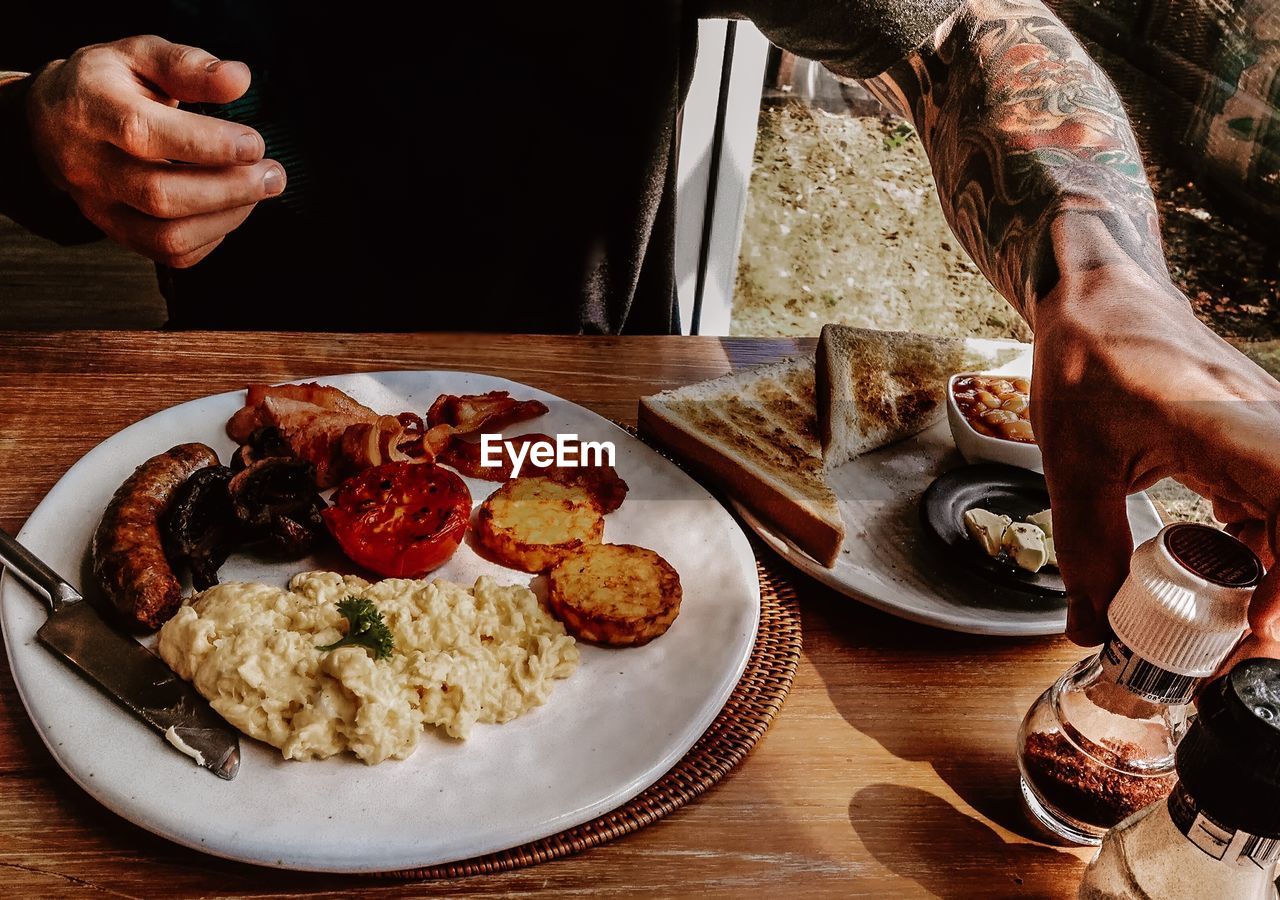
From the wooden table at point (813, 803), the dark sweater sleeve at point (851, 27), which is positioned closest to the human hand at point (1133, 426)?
the wooden table at point (813, 803)

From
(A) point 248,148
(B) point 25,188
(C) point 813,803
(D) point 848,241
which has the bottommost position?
(D) point 848,241

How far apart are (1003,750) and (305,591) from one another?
3.33 ft

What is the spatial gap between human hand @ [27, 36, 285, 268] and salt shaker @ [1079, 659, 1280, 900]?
1435mm

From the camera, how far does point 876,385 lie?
6.51ft

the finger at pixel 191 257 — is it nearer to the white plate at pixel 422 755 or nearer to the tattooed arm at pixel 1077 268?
the white plate at pixel 422 755

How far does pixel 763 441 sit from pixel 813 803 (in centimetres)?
81

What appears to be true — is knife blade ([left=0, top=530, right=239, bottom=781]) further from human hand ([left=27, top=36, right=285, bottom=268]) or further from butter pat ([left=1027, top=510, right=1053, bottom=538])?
butter pat ([left=1027, top=510, right=1053, bottom=538])

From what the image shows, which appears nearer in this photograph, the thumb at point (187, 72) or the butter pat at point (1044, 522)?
the thumb at point (187, 72)

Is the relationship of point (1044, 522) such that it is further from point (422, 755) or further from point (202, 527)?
point (202, 527)

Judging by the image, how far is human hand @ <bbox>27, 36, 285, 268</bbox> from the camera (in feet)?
4.68

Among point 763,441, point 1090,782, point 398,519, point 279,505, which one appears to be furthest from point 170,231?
point 1090,782

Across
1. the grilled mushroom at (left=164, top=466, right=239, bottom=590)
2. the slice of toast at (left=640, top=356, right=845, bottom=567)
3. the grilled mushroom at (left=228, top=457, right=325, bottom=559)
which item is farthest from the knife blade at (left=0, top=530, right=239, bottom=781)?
the slice of toast at (left=640, top=356, right=845, bottom=567)

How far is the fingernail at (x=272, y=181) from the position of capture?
1.51 meters

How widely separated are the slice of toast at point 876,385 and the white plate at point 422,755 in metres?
0.46
